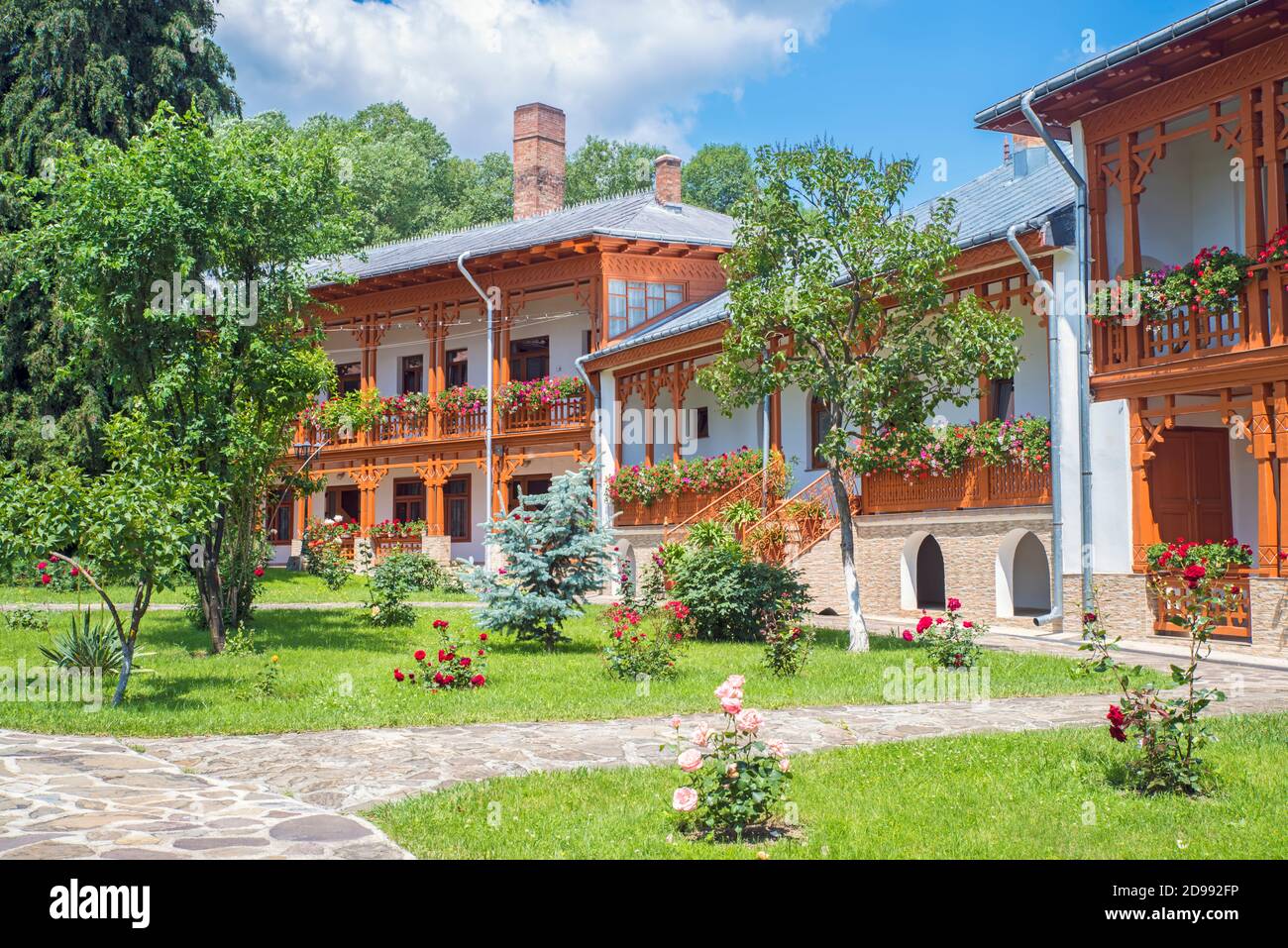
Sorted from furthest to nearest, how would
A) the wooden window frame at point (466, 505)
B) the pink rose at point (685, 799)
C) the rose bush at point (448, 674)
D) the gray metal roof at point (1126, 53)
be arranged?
the wooden window frame at point (466, 505) → the gray metal roof at point (1126, 53) → the rose bush at point (448, 674) → the pink rose at point (685, 799)

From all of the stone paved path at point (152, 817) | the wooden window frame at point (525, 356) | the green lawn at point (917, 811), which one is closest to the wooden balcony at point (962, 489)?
the green lawn at point (917, 811)

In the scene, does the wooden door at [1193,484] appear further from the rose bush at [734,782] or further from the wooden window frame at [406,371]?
the wooden window frame at [406,371]

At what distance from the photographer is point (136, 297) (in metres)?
13.8

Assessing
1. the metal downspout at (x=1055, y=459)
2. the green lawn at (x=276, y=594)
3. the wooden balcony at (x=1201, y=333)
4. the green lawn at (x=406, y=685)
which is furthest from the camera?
the green lawn at (x=276, y=594)

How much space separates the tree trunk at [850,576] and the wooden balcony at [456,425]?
1255cm

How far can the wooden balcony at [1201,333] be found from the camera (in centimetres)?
1312

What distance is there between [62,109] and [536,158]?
12.2 m

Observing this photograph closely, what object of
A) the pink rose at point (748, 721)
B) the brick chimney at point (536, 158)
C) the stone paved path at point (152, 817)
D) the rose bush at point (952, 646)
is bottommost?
the stone paved path at point (152, 817)

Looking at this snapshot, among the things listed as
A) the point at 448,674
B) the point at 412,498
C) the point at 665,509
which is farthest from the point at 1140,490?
the point at 412,498

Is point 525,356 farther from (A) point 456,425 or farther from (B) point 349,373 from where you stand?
(B) point 349,373

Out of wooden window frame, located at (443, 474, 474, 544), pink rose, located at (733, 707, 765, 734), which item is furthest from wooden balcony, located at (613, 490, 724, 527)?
pink rose, located at (733, 707, 765, 734)

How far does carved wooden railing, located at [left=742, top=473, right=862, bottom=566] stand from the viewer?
60.5 ft

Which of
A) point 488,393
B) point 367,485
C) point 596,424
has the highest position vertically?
point 488,393

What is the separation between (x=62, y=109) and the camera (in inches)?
974
